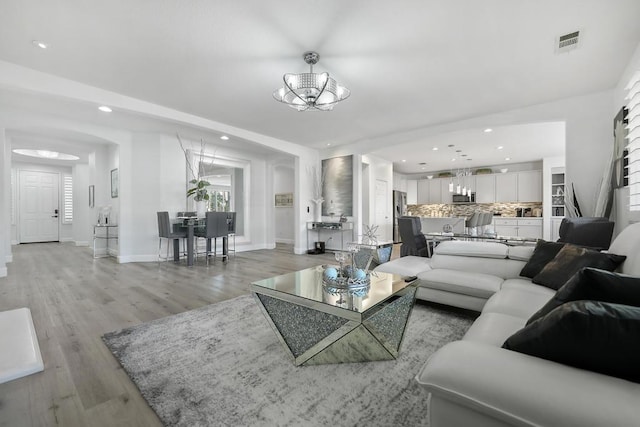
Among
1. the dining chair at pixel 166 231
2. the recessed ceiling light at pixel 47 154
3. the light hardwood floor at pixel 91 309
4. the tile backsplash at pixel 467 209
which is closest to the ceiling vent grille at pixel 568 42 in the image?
the light hardwood floor at pixel 91 309

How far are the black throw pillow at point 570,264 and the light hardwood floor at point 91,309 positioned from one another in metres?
2.70

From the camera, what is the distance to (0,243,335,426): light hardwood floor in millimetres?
1424

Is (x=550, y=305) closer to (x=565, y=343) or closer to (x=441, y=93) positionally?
(x=565, y=343)

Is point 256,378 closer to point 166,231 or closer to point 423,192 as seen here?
point 166,231

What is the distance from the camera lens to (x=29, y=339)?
1.76m

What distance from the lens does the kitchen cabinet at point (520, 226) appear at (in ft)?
25.2

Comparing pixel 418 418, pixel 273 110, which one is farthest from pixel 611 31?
pixel 273 110

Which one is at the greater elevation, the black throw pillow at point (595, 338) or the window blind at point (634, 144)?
the window blind at point (634, 144)

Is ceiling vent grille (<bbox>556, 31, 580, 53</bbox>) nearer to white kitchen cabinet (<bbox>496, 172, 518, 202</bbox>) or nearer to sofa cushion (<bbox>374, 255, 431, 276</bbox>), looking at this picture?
sofa cushion (<bbox>374, 255, 431, 276</bbox>)

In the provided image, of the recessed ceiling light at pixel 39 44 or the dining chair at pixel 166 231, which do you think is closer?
the recessed ceiling light at pixel 39 44

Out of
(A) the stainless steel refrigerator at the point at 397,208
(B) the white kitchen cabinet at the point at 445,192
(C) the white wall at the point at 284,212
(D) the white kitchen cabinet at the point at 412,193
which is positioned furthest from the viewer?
(D) the white kitchen cabinet at the point at 412,193

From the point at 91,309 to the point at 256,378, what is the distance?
2240mm

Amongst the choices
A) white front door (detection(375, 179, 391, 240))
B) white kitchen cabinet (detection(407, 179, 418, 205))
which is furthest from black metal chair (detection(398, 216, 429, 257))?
white kitchen cabinet (detection(407, 179, 418, 205))

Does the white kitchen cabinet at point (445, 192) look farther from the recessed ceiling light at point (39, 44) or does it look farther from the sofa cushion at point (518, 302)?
the recessed ceiling light at point (39, 44)
